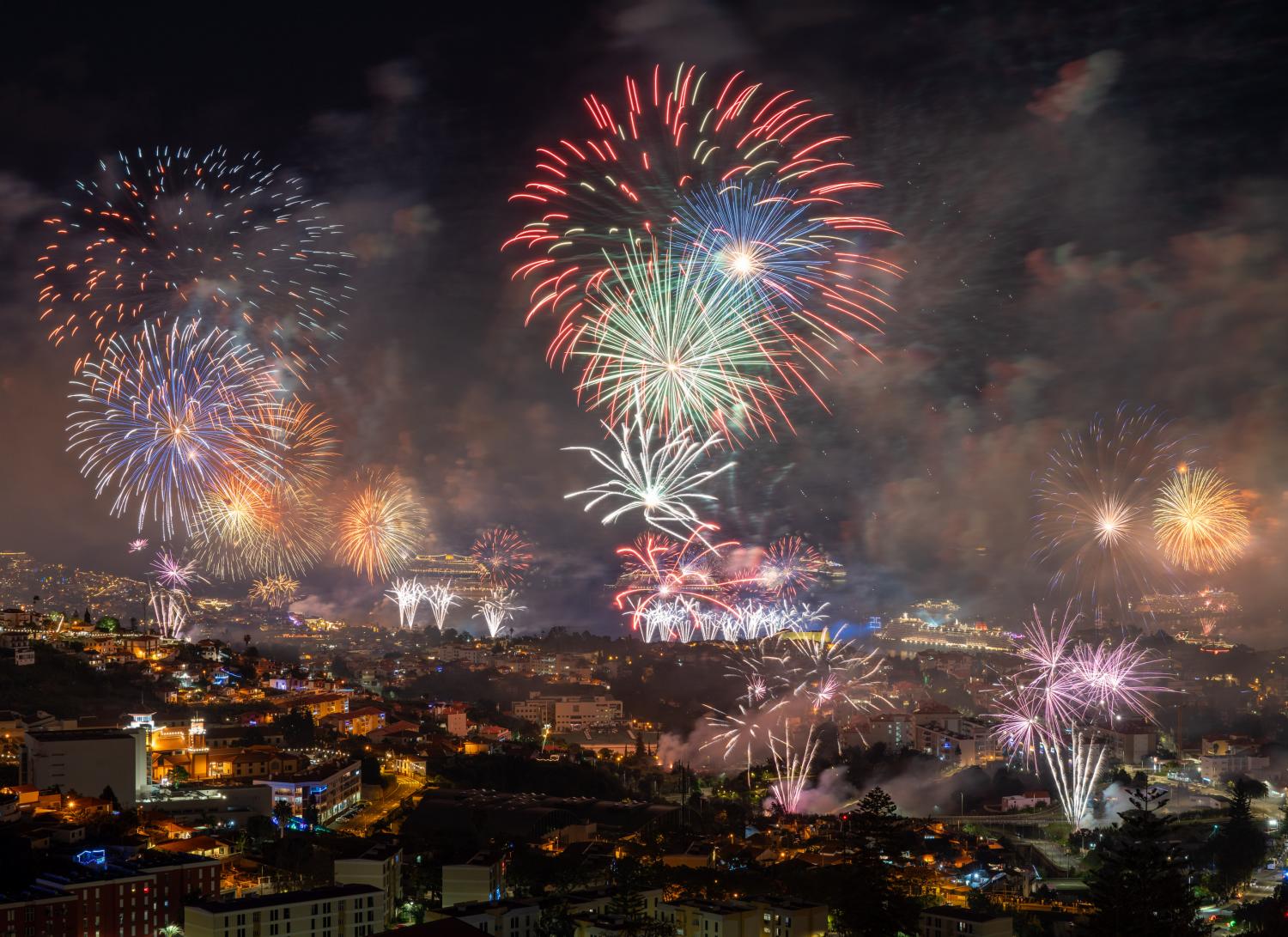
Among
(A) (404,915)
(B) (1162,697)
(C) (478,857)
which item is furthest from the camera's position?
(B) (1162,697)

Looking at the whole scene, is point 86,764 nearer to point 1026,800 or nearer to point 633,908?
point 633,908

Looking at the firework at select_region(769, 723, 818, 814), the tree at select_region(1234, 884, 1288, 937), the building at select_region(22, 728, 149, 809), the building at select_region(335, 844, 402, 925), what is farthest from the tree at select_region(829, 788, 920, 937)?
the firework at select_region(769, 723, 818, 814)

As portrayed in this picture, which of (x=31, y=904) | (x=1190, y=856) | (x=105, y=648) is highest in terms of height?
(x=105, y=648)

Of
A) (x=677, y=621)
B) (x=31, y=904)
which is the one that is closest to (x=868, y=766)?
(x=677, y=621)

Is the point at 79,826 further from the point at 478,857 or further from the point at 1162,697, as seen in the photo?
the point at 1162,697

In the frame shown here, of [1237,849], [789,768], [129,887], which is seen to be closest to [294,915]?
[129,887]

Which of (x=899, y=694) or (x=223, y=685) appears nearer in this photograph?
(x=223, y=685)

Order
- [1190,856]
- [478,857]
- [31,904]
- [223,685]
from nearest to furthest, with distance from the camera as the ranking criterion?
[31,904]
[478,857]
[1190,856]
[223,685]
